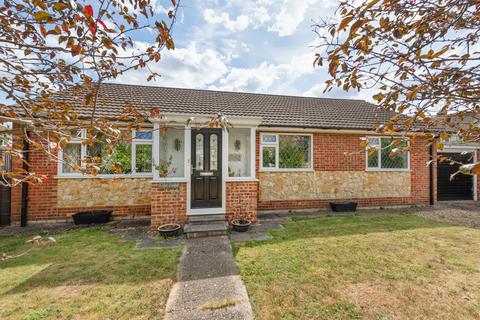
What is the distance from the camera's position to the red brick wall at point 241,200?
6.43 m

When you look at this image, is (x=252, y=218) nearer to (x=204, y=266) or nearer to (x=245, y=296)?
(x=204, y=266)

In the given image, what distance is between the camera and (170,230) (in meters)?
5.50

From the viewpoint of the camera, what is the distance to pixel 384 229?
20.1ft

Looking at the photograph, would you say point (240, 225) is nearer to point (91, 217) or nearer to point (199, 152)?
point (199, 152)

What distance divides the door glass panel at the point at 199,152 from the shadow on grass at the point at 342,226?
8.78 feet

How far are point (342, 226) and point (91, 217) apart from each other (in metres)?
7.79

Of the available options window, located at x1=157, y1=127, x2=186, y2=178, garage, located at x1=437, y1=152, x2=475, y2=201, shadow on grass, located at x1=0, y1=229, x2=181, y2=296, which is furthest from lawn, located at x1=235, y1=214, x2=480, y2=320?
garage, located at x1=437, y1=152, x2=475, y2=201

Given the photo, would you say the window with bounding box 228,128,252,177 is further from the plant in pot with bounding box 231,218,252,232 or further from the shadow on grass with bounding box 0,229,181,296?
the shadow on grass with bounding box 0,229,181,296

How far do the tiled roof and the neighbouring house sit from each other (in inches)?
2.0

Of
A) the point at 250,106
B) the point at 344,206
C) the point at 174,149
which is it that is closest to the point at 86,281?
the point at 174,149

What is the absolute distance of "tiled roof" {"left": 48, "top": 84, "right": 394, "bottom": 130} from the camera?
859cm

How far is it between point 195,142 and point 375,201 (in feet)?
26.3

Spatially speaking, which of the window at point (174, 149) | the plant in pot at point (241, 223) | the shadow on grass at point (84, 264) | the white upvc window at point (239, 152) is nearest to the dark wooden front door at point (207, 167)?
the plant in pot at point (241, 223)

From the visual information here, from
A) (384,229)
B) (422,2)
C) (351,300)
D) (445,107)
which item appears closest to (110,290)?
(351,300)
